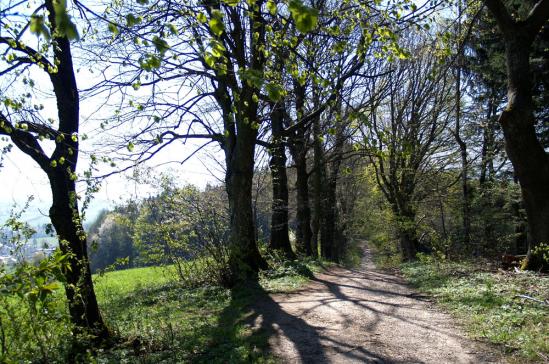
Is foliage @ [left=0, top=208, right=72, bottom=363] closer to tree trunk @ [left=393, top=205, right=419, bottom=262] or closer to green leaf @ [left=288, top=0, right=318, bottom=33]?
green leaf @ [left=288, top=0, right=318, bottom=33]

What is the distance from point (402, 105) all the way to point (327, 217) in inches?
262

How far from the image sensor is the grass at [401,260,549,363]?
192 inches

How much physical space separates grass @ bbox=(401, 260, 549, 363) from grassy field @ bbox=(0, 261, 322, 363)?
2798mm

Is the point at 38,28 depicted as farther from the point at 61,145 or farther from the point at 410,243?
the point at 410,243

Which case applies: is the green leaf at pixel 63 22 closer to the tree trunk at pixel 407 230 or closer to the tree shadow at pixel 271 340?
the tree shadow at pixel 271 340

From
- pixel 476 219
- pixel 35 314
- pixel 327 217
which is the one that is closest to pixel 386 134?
pixel 35 314

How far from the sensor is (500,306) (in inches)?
250

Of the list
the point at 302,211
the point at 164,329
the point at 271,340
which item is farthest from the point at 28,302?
the point at 302,211

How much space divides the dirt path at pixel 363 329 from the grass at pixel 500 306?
0.26 m

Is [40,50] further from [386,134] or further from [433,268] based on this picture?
[433,268]

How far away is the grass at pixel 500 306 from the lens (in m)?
4.86

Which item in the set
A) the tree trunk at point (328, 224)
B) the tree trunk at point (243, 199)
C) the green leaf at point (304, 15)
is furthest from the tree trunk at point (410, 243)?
the green leaf at point (304, 15)

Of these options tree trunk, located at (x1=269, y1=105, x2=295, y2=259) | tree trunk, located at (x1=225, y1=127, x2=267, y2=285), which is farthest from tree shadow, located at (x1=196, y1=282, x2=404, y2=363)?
tree trunk, located at (x1=269, y1=105, x2=295, y2=259)

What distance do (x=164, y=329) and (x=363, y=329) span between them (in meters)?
2.92
